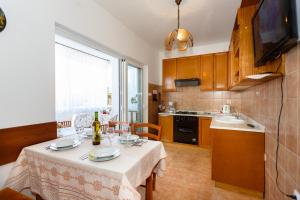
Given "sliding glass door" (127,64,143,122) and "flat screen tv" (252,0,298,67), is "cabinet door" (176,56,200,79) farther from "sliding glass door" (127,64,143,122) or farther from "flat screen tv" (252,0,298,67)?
"flat screen tv" (252,0,298,67)

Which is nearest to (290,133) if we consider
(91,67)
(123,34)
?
(123,34)

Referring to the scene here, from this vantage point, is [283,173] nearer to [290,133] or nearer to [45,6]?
[290,133]

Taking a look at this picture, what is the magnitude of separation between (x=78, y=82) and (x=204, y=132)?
3.12 meters

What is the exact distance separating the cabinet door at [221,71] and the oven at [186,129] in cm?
97

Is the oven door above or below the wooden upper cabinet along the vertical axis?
below

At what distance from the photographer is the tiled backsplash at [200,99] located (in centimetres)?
350

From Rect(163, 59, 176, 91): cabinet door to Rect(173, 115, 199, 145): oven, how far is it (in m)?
0.87

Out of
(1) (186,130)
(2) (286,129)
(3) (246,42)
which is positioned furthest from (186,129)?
(2) (286,129)

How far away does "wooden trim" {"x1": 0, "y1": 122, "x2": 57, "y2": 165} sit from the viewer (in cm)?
118

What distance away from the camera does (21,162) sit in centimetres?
118

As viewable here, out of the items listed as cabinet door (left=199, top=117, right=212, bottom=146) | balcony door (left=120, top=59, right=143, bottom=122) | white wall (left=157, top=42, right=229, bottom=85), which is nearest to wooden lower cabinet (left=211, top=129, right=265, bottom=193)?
cabinet door (left=199, top=117, right=212, bottom=146)

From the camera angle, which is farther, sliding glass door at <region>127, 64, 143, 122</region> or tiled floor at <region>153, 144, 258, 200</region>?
sliding glass door at <region>127, 64, 143, 122</region>

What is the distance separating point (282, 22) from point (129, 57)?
231cm

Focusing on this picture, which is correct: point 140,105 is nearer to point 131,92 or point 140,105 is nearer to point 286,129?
point 131,92
